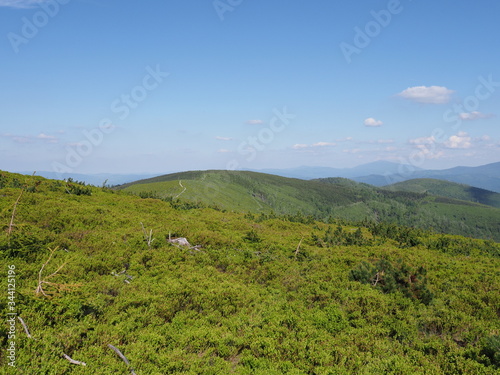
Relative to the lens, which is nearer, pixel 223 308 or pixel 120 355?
pixel 120 355

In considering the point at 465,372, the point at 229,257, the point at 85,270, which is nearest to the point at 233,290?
the point at 229,257

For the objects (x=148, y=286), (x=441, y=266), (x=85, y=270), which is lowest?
(x=441, y=266)

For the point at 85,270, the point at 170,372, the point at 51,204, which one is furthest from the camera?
the point at 51,204

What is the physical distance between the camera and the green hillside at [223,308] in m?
6.48

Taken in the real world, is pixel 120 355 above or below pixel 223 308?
above

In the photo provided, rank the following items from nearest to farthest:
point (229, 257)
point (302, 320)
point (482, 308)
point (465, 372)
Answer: point (465, 372), point (302, 320), point (482, 308), point (229, 257)

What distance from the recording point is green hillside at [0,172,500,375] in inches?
255

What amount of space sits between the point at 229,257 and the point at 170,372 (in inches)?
331

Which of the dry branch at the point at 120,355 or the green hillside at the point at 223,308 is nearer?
the dry branch at the point at 120,355

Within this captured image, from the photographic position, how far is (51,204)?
18.2 metres

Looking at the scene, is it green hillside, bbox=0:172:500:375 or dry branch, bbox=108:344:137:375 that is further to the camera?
green hillside, bbox=0:172:500:375

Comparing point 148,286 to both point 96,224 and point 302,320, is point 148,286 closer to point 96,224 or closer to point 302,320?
point 302,320

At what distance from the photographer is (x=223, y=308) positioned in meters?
9.23

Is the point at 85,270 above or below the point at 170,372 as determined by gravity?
above
